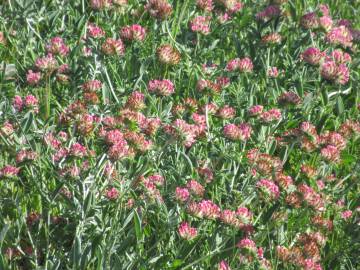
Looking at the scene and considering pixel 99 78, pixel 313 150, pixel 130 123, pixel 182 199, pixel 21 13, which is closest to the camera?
→ pixel 182 199

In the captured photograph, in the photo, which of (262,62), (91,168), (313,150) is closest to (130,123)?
(91,168)

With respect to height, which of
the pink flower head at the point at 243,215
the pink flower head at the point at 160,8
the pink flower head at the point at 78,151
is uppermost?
the pink flower head at the point at 160,8

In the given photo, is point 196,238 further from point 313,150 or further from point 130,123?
point 313,150

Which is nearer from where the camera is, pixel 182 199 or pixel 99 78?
pixel 182 199

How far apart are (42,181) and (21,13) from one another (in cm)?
128

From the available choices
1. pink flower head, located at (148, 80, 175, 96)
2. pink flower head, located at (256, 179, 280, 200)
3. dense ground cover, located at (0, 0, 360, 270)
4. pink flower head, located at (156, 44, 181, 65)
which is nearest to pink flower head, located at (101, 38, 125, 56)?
dense ground cover, located at (0, 0, 360, 270)

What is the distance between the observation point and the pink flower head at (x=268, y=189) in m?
2.60

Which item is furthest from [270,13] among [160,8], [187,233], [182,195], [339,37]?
[187,233]

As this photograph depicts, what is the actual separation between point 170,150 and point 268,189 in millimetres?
505

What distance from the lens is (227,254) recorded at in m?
2.58

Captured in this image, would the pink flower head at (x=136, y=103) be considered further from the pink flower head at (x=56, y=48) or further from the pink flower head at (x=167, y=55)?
the pink flower head at (x=56, y=48)

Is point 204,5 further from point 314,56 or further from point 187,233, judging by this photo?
point 187,233

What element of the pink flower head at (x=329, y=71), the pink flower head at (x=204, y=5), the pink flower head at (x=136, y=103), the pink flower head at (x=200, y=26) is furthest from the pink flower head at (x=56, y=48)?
the pink flower head at (x=329, y=71)

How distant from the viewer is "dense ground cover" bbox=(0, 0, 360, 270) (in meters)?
2.49
